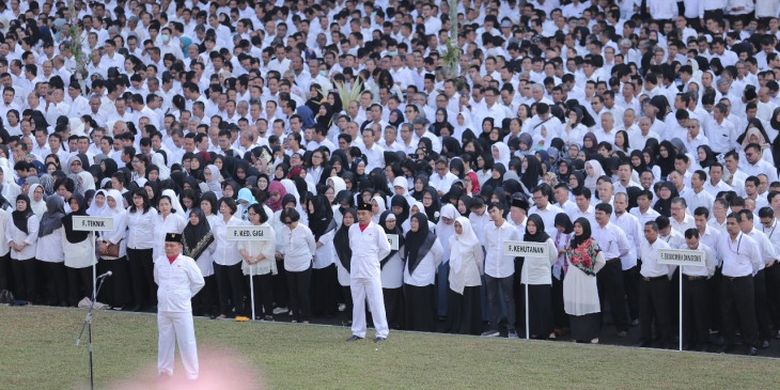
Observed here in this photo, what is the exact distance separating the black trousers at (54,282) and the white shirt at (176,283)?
16.9 ft

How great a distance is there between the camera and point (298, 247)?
60.5 ft

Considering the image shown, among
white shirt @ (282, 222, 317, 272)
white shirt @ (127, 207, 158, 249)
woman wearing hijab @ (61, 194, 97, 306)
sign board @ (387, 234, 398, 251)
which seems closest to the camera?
sign board @ (387, 234, 398, 251)

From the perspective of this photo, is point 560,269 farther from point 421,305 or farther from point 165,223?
point 165,223

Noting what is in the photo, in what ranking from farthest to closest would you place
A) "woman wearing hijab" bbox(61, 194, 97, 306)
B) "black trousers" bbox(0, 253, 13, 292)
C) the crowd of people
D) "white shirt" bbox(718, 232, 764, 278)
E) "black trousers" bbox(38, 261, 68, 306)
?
1. "black trousers" bbox(0, 253, 13, 292)
2. "black trousers" bbox(38, 261, 68, 306)
3. "woman wearing hijab" bbox(61, 194, 97, 306)
4. the crowd of people
5. "white shirt" bbox(718, 232, 764, 278)

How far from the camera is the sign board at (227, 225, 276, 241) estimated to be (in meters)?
18.0

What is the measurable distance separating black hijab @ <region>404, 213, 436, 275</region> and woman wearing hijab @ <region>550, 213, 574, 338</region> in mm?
1597

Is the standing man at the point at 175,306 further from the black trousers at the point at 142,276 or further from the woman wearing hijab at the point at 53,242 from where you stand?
the woman wearing hijab at the point at 53,242

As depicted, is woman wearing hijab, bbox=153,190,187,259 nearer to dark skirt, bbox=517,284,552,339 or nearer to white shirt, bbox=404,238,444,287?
white shirt, bbox=404,238,444,287

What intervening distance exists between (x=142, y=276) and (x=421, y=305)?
13.8 feet

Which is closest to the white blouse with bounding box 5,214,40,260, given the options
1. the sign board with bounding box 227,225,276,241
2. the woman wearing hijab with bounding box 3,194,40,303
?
A: the woman wearing hijab with bounding box 3,194,40,303

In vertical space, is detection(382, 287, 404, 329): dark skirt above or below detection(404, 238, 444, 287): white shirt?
below

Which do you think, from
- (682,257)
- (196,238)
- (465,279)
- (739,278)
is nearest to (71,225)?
(196,238)

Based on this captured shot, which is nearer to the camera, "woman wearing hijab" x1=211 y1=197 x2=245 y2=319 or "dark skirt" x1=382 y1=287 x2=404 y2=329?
"dark skirt" x1=382 y1=287 x2=404 y2=329

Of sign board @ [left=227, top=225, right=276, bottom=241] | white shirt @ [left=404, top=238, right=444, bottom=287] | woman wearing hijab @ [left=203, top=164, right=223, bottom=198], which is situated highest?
woman wearing hijab @ [left=203, top=164, right=223, bottom=198]
